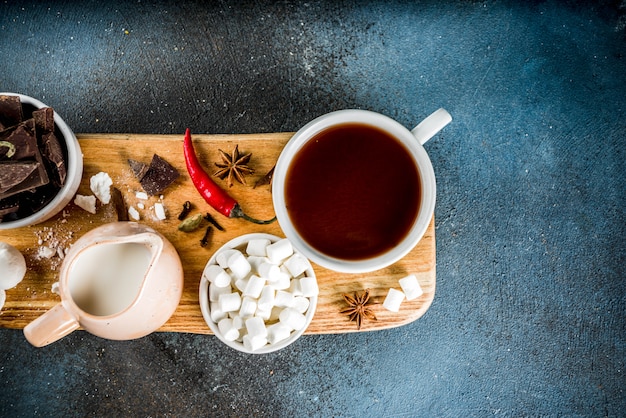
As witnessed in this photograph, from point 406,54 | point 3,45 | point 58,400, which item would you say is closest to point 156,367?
point 58,400

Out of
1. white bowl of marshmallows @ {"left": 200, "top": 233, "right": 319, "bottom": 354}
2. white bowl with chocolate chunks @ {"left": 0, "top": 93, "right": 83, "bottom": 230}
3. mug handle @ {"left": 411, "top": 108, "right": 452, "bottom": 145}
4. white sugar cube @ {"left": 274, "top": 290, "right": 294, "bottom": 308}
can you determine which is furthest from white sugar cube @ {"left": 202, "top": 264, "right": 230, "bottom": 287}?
mug handle @ {"left": 411, "top": 108, "right": 452, "bottom": 145}

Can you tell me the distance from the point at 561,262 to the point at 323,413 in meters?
0.90

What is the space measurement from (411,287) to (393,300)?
0.05 m

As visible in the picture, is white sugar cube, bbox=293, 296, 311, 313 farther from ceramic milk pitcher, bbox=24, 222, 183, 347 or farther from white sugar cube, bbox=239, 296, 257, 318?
ceramic milk pitcher, bbox=24, 222, 183, 347

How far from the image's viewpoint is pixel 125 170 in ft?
3.46

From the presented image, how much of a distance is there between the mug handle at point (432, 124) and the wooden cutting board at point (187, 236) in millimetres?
235

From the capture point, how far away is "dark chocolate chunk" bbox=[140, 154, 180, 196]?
1.03 meters

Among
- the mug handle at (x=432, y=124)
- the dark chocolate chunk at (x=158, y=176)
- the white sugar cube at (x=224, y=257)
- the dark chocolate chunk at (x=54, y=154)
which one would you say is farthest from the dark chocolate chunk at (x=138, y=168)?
the mug handle at (x=432, y=124)

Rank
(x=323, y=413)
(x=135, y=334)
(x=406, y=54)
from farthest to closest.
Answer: (x=406, y=54), (x=323, y=413), (x=135, y=334)

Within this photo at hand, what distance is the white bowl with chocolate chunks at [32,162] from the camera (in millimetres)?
932

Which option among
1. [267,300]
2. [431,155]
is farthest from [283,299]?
[431,155]

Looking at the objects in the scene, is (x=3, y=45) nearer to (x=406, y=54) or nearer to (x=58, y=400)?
(x=58, y=400)

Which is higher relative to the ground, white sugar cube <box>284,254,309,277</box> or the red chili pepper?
the red chili pepper

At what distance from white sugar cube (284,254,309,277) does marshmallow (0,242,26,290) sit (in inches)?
21.6
